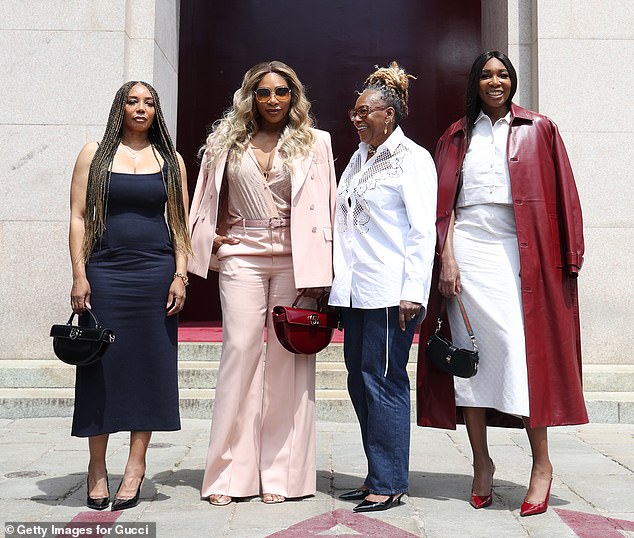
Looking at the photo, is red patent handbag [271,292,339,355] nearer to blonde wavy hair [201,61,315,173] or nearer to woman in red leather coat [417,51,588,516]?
woman in red leather coat [417,51,588,516]

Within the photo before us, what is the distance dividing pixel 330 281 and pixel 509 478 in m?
1.55

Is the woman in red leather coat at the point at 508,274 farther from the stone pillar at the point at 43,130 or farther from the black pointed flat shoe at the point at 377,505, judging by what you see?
the stone pillar at the point at 43,130

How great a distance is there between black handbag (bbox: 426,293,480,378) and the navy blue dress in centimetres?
128

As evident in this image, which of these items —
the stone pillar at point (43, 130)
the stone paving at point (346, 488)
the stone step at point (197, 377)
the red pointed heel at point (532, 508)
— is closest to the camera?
the stone paving at point (346, 488)

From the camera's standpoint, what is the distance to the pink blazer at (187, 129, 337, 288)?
13.4 feet

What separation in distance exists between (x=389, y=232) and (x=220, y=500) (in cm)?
151

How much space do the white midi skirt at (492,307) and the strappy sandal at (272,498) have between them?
3.23ft

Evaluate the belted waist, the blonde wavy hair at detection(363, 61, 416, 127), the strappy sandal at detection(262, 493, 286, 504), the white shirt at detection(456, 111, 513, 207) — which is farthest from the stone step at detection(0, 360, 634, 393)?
the blonde wavy hair at detection(363, 61, 416, 127)

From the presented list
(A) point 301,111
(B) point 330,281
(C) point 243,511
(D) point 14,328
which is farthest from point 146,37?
(C) point 243,511

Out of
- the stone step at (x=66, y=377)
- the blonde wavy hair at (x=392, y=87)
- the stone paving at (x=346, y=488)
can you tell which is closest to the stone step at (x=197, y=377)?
the stone step at (x=66, y=377)

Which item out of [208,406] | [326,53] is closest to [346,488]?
[208,406]

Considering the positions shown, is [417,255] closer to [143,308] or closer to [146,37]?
[143,308]

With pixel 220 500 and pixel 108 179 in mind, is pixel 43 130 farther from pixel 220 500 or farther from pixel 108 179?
pixel 220 500

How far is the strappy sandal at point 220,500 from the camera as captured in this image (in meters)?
4.01
